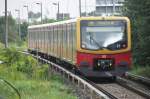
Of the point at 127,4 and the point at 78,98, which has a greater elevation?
the point at 127,4

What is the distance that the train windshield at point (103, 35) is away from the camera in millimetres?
25766

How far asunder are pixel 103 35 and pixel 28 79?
420 centimetres

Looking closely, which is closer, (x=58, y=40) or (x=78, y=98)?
(x=78, y=98)

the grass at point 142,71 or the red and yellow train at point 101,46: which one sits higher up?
the red and yellow train at point 101,46

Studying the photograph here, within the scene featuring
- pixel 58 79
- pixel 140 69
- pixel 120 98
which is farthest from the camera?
pixel 140 69

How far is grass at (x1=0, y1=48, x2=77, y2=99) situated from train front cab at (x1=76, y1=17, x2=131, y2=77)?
1.44 metres

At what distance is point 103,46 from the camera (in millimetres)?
25844

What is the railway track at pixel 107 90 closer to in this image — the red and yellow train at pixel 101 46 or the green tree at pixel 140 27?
the red and yellow train at pixel 101 46

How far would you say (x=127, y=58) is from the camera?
26.0m

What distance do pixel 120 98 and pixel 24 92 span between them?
3.48 m

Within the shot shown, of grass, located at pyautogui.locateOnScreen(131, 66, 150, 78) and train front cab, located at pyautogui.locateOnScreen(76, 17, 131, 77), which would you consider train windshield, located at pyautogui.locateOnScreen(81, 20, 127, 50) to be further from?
grass, located at pyautogui.locateOnScreen(131, 66, 150, 78)

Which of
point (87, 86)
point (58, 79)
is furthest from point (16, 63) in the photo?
point (87, 86)

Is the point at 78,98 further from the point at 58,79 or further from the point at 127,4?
the point at 127,4

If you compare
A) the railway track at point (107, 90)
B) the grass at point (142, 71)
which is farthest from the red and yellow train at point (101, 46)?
the grass at point (142, 71)
